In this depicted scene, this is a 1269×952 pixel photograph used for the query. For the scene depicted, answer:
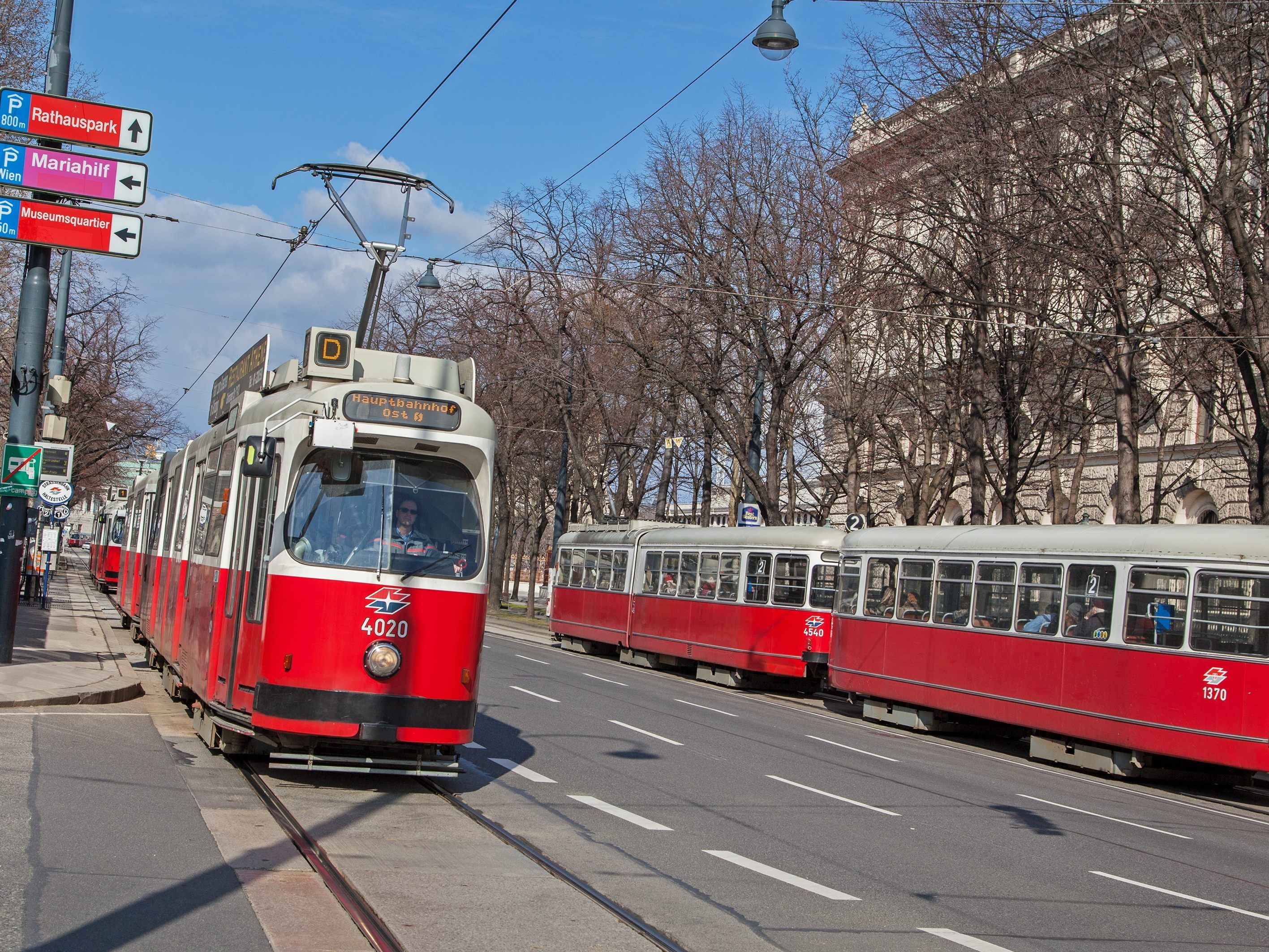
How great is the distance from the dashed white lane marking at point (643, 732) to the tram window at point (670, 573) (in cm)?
1148

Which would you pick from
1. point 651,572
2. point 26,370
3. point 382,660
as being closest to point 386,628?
point 382,660

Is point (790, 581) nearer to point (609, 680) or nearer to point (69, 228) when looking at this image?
point (609, 680)

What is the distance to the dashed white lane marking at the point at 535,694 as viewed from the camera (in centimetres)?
1836

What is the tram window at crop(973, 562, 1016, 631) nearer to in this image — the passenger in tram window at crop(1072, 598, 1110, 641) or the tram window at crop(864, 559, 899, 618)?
the passenger in tram window at crop(1072, 598, 1110, 641)

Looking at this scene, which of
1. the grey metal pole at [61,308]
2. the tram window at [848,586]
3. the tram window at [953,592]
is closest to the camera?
the tram window at [953,592]

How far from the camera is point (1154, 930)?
294 inches

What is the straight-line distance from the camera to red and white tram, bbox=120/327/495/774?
31.4 ft

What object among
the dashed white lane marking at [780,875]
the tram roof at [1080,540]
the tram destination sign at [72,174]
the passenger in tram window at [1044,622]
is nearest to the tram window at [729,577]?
the tram roof at [1080,540]

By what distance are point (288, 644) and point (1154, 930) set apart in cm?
579

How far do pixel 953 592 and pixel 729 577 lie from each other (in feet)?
24.3

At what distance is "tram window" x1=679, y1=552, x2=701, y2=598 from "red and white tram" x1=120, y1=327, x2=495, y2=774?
1674 centimetres

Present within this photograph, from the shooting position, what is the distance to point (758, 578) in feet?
81.9

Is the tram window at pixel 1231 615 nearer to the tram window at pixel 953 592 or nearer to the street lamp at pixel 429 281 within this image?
the tram window at pixel 953 592

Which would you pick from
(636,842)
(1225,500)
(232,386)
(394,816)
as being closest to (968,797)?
(636,842)
